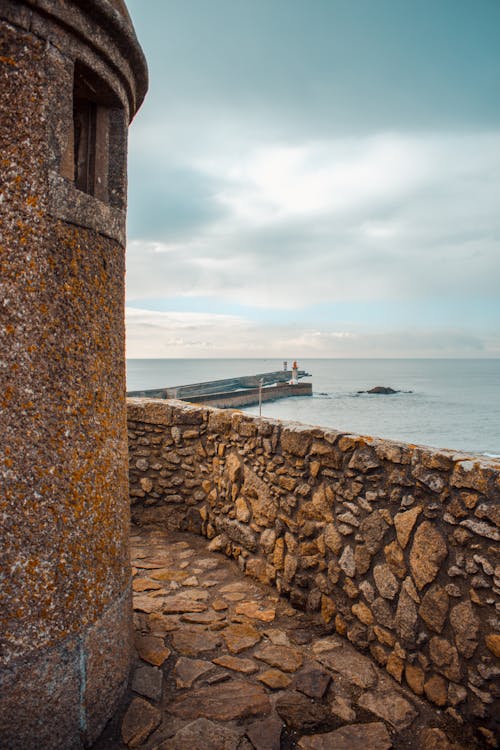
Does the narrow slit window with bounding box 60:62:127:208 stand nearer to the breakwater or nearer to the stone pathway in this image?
the stone pathway

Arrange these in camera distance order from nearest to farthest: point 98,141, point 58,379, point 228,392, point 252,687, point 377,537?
point 58,379 → point 98,141 → point 252,687 → point 377,537 → point 228,392

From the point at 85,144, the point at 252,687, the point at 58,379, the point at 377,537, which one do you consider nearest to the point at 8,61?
the point at 85,144

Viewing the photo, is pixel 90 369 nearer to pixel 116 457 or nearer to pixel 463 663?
pixel 116 457

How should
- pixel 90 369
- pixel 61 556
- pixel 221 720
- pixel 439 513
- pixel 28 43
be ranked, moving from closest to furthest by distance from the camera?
pixel 28 43, pixel 61 556, pixel 90 369, pixel 221 720, pixel 439 513

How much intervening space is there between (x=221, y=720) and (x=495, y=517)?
1.81m

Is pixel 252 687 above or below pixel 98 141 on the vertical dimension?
below

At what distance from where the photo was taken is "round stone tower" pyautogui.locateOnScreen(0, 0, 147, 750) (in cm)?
211

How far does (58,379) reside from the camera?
2.26m

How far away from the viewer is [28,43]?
2.11 meters

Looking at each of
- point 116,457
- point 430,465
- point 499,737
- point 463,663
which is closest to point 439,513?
point 430,465

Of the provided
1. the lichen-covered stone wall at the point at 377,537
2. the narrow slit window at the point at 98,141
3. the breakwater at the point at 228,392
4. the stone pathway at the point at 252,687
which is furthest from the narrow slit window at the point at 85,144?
the breakwater at the point at 228,392

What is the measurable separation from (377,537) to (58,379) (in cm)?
224

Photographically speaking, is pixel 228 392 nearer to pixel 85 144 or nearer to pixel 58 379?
pixel 85 144

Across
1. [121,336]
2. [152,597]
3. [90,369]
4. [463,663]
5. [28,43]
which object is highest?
[28,43]
